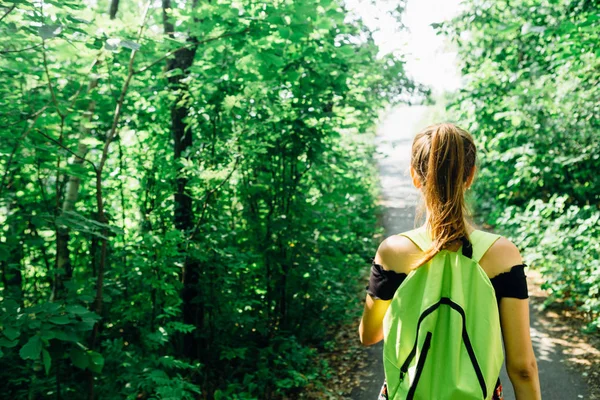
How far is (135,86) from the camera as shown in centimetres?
479

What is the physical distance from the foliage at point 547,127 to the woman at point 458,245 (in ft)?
14.4

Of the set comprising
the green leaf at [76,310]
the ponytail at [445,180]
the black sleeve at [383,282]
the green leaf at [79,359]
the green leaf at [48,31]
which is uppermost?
the green leaf at [48,31]

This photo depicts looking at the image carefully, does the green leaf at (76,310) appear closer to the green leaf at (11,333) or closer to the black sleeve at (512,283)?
the green leaf at (11,333)

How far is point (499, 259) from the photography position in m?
1.49

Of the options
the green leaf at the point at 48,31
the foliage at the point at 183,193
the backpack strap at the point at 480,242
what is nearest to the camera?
the backpack strap at the point at 480,242

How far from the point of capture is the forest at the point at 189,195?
3514 millimetres

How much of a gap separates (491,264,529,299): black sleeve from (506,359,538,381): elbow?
24 cm

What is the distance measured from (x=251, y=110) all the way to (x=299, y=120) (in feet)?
1.77

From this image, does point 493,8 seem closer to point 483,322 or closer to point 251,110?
point 251,110

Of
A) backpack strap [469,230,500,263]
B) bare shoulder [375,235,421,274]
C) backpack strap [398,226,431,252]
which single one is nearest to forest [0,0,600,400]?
bare shoulder [375,235,421,274]

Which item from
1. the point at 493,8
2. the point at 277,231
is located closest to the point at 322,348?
the point at 277,231

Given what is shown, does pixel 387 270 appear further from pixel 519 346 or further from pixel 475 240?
pixel 519 346

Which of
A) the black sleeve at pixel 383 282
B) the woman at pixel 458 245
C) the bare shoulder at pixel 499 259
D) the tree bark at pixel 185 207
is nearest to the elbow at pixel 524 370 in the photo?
the woman at pixel 458 245

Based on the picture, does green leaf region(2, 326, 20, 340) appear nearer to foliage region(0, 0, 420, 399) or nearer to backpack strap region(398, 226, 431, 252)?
foliage region(0, 0, 420, 399)
